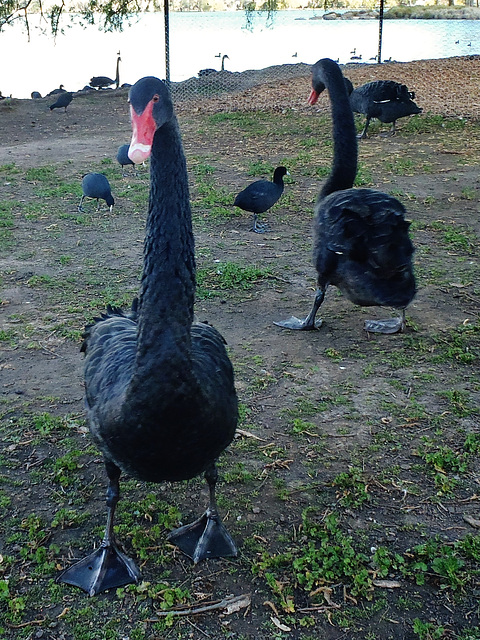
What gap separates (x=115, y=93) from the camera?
15.3 m

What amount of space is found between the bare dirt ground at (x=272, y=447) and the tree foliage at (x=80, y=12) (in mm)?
8816

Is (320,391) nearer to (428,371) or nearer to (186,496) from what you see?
(428,371)

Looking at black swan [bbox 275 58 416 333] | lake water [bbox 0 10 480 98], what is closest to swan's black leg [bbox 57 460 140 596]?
black swan [bbox 275 58 416 333]

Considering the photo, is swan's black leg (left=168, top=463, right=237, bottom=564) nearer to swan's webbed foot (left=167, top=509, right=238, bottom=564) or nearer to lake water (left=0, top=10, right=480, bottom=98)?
swan's webbed foot (left=167, top=509, right=238, bottom=564)

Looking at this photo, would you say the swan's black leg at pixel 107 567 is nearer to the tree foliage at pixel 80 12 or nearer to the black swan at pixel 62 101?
the black swan at pixel 62 101

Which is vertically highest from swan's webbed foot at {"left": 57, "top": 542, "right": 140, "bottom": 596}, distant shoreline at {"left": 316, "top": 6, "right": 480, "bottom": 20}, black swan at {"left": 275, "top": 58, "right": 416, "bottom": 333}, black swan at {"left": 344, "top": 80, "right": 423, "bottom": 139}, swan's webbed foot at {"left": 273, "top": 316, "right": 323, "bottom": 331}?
distant shoreline at {"left": 316, "top": 6, "right": 480, "bottom": 20}

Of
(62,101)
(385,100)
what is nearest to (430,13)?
(62,101)

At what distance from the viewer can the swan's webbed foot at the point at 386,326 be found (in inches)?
173

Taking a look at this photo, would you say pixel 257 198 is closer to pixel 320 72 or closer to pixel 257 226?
pixel 257 226

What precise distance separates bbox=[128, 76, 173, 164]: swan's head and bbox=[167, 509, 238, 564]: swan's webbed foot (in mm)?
1475

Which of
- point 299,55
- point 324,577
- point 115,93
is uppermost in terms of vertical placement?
point 299,55

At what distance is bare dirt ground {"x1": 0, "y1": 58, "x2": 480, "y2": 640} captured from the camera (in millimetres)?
2375

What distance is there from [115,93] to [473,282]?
12.3 metres

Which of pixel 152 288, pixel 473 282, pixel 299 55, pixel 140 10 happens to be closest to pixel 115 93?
pixel 140 10
